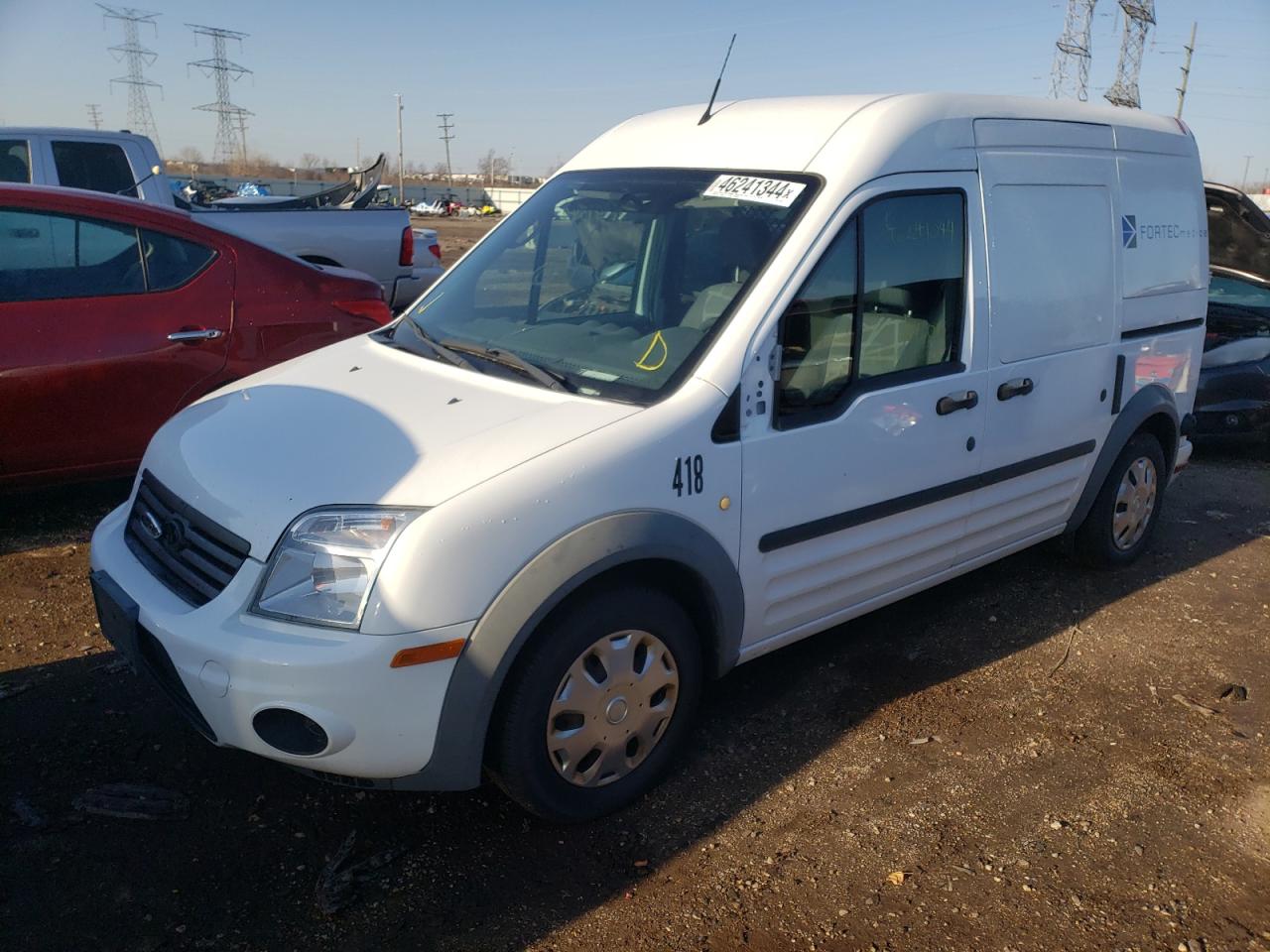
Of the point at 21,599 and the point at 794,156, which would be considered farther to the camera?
the point at 21,599

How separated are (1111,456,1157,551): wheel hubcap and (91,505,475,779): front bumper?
363 cm

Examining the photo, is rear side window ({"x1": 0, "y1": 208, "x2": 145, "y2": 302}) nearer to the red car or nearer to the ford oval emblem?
the red car

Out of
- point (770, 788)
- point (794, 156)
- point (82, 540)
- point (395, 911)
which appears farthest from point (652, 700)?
point (82, 540)

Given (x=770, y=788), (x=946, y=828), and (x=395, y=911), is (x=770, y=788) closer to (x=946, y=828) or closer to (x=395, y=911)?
(x=946, y=828)

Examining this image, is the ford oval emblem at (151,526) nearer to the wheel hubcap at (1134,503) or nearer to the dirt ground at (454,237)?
the wheel hubcap at (1134,503)

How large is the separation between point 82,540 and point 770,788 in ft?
11.5

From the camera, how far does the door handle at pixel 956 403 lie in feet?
12.1

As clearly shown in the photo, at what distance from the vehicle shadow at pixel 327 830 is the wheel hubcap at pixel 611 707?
0.62 feet

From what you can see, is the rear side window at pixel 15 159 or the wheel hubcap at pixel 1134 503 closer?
the wheel hubcap at pixel 1134 503

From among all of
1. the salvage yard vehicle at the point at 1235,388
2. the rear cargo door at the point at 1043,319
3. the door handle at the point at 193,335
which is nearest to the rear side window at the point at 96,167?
the door handle at the point at 193,335

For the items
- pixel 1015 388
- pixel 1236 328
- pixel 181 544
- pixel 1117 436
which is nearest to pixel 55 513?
pixel 181 544

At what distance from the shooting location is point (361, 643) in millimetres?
2504

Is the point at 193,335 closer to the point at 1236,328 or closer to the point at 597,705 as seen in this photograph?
the point at 597,705

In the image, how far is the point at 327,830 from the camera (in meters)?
2.98
